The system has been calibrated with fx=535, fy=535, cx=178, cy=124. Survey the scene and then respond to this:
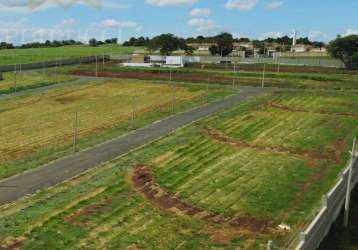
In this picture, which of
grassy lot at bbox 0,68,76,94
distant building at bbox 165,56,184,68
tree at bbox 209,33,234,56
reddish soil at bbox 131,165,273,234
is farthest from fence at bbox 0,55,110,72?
reddish soil at bbox 131,165,273,234

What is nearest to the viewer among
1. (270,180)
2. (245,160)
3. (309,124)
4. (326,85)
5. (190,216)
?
(190,216)

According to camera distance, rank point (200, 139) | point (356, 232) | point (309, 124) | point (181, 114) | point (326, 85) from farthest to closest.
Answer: point (326, 85) → point (181, 114) → point (309, 124) → point (200, 139) → point (356, 232)

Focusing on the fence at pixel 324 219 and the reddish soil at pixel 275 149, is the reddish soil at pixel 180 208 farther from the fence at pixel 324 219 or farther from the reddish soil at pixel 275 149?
the reddish soil at pixel 275 149

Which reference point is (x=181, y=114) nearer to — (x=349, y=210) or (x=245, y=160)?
(x=245, y=160)

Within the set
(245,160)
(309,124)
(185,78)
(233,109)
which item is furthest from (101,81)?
(245,160)

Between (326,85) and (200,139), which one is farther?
(326,85)

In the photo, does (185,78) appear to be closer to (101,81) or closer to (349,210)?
(101,81)
